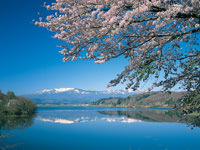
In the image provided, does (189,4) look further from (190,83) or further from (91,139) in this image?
(91,139)

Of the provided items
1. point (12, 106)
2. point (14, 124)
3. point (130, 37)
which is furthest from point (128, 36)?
point (12, 106)

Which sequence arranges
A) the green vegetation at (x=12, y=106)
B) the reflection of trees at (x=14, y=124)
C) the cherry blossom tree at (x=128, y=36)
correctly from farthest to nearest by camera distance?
the green vegetation at (x=12, y=106)
the reflection of trees at (x=14, y=124)
the cherry blossom tree at (x=128, y=36)

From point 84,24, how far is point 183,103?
4.62 meters

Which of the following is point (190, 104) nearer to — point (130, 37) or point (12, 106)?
point (130, 37)

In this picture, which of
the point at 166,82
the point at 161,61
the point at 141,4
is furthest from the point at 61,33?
the point at 166,82

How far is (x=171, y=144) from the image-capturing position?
22.2 metres

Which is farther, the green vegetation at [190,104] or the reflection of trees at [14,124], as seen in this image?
the reflection of trees at [14,124]

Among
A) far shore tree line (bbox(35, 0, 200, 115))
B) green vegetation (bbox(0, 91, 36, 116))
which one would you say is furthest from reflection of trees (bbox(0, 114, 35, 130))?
far shore tree line (bbox(35, 0, 200, 115))

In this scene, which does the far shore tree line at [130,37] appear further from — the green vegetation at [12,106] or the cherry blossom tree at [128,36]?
the green vegetation at [12,106]

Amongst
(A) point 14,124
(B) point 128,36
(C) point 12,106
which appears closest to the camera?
(B) point 128,36

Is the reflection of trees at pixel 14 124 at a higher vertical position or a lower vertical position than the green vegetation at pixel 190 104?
lower

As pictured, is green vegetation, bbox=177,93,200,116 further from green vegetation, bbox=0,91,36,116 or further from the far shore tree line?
green vegetation, bbox=0,91,36,116

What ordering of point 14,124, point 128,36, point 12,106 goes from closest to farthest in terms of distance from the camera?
point 128,36 < point 14,124 < point 12,106

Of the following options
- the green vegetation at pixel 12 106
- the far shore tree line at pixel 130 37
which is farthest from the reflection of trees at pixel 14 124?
the far shore tree line at pixel 130 37
